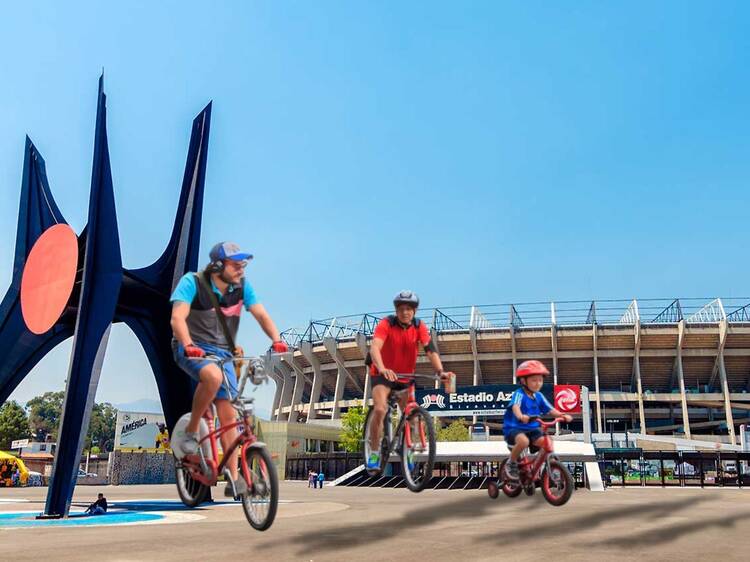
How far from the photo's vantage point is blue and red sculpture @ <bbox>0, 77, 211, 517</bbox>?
54.7 feet

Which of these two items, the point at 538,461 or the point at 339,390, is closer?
the point at 538,461

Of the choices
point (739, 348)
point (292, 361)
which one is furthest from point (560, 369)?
point (292, 361)

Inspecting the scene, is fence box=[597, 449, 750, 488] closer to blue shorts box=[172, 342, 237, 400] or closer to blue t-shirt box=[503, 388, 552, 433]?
blue t-shirt box=[503, 388, 552, 433]

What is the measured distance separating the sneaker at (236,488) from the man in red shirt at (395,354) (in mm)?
1938

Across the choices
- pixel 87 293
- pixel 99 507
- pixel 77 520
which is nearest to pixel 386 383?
pixel 87 293

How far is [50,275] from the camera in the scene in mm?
20938

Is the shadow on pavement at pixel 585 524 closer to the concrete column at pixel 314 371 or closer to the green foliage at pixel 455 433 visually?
the green foliage at pixel 455 433

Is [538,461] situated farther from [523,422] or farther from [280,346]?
[280,346]

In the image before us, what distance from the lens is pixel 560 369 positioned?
5792 inches

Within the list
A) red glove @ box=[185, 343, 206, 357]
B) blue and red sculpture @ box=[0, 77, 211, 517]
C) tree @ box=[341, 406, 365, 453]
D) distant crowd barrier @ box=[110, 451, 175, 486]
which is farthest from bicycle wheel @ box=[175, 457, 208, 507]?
distant crowd barrier @ box=[110, 451, 175, 486]

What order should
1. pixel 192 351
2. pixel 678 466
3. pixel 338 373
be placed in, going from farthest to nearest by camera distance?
pixel 338 373
pixel 678 466
pixel 192 351

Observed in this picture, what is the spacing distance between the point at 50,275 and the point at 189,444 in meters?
15.7

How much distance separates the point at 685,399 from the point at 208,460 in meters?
153

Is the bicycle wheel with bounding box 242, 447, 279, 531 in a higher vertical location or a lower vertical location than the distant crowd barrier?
higher
